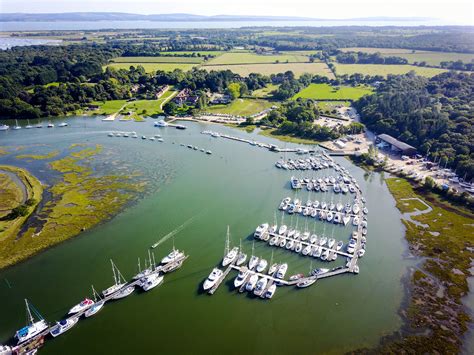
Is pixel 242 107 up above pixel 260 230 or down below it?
below

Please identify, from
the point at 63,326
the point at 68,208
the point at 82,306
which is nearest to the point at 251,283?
the point at 82,306

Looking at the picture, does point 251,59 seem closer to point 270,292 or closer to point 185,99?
point 185,99

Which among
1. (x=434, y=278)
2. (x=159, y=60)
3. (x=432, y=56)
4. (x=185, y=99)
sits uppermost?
(x=432, y=56)

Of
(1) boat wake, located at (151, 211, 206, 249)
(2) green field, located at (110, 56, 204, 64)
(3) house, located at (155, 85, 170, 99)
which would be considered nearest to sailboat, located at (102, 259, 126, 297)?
(1) boat wake, located at (151, 211, 206, 249)

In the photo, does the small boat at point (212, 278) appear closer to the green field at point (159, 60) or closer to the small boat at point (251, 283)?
the small boat at point (251, 283)

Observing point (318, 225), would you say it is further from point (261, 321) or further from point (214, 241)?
point (261, 321)

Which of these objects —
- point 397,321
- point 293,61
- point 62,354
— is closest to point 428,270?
point 397,321
